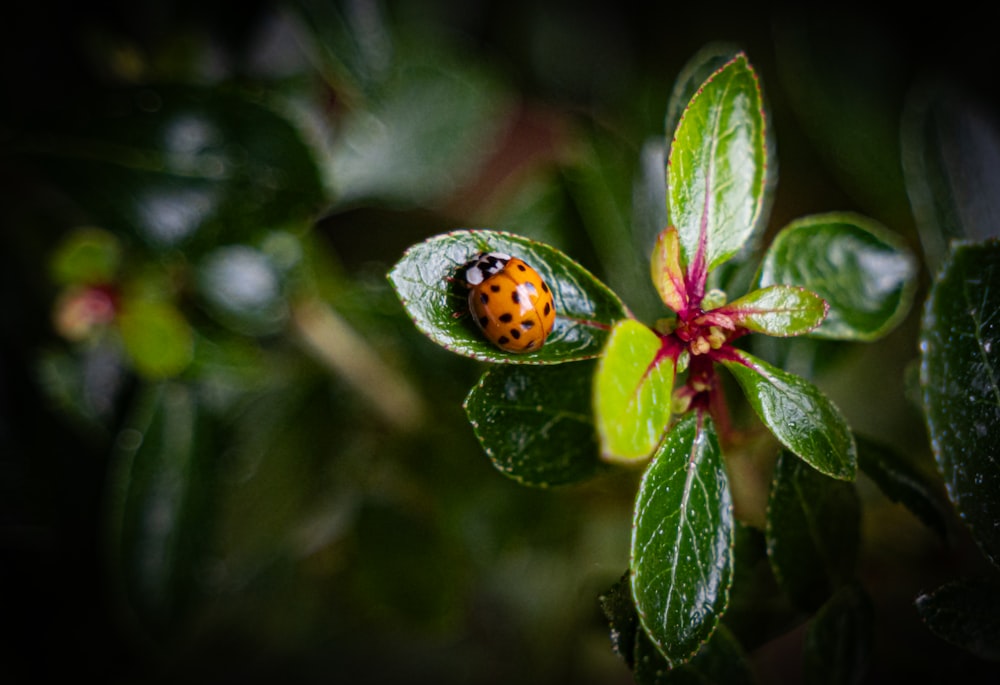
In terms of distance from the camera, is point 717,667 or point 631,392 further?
point 717,667

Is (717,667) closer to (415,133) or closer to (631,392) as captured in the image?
(631,392)

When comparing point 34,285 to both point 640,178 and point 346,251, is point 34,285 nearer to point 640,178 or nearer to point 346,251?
point 346,251

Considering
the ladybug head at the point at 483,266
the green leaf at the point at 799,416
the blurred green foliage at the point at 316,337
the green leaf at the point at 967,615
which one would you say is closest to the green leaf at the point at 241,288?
the blurred green foliage at the point at 316,337

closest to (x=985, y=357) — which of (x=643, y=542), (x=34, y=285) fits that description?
(x=643, y=542)

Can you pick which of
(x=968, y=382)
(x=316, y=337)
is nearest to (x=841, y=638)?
(x=968, y=382)

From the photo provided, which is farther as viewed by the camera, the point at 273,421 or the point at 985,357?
the point at 273,421

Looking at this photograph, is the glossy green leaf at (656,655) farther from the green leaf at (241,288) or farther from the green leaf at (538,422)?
the green leaf at (241,288)
